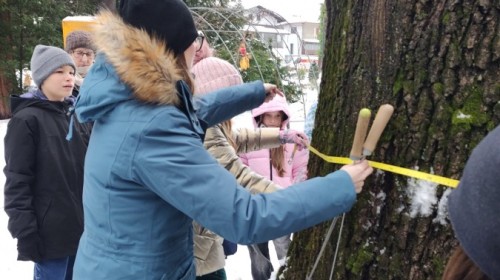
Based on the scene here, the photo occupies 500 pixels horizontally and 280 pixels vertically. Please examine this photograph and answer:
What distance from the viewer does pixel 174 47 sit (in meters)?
1.52

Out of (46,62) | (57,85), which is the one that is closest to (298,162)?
(57,85)

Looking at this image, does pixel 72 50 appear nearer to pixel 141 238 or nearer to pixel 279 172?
pixel 279 172

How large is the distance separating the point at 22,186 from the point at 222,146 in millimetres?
1143

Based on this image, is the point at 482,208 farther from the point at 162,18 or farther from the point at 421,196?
the point at 162,18

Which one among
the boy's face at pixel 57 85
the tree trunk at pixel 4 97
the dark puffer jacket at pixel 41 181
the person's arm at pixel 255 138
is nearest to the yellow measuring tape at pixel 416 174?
the person's arm at pixel 255 138

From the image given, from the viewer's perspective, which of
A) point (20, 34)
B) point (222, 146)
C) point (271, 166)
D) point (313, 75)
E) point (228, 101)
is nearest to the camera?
point (228, 101)

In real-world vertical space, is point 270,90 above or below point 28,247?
above

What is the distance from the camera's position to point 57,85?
2.80 meters

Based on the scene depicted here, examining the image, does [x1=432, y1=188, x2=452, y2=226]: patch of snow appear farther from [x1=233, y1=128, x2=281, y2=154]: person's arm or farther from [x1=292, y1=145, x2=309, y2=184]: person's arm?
[x1=292, y1=145, x2=309, y2=184]: person's arm

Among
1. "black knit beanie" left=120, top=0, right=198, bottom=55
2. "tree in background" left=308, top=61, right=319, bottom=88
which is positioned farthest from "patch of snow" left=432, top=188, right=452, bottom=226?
"tree in background" left=308, top=61, right=319, bottom=88

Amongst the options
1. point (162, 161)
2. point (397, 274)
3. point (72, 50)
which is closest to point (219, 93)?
point (162, 161)

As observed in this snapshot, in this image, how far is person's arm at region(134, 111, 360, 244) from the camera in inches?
47.9

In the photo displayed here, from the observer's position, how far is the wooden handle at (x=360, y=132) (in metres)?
1.30

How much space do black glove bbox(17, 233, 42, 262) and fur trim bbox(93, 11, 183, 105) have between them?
148cm
